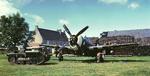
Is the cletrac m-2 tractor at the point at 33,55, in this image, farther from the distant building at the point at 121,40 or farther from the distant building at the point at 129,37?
the distant building at the point at 129,37

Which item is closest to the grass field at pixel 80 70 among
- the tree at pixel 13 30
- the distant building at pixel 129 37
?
the distant building at pixel 129 37

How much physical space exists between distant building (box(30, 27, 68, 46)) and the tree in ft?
54.3

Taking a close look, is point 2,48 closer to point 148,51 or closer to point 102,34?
point 102,34

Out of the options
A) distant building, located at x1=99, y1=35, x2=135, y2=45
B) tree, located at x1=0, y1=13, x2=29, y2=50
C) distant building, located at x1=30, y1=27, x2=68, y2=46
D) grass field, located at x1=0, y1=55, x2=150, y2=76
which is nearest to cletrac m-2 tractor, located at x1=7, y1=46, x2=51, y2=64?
grass field, located at x1=0, y1=55, x2=150, y2=76

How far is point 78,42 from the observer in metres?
36.2

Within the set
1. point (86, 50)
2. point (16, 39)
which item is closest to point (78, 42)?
point (86, 50)

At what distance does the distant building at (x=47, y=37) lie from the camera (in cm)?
10875

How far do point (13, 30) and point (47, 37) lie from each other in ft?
92.5

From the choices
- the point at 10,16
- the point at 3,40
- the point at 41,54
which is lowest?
the point at 41,54

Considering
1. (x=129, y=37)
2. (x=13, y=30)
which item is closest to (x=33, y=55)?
(x=129, y=37)

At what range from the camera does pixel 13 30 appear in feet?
279

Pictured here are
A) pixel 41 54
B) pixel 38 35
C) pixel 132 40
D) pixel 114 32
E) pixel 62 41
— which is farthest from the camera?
pixel 62 41

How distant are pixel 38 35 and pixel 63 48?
72.5 metres

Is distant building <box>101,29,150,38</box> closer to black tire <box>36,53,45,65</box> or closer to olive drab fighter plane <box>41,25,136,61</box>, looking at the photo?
olive drab fighter plane <box>41,25,136,61</box>
